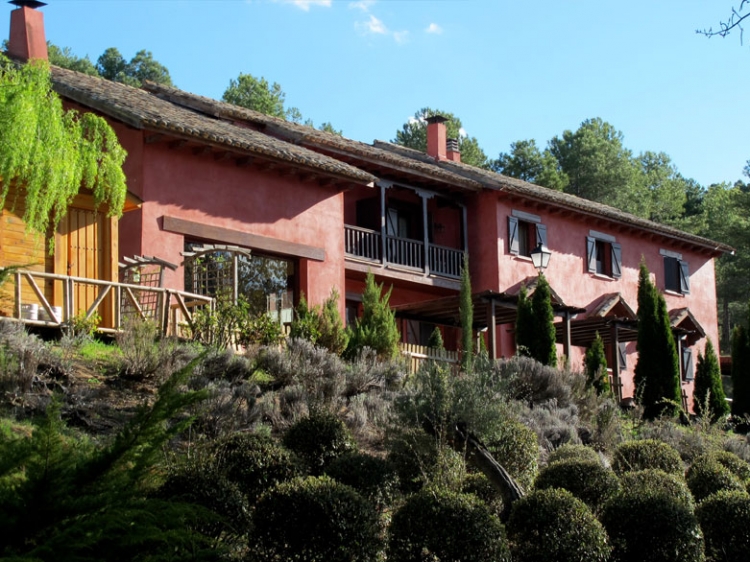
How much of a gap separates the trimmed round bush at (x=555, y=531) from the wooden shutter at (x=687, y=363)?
2454 cm

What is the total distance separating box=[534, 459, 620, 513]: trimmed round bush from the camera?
436 inches

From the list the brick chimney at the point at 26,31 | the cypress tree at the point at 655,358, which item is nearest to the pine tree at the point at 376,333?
the cypress tree at the point at 655,358

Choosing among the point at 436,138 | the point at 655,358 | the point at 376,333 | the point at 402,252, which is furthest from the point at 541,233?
the point at 376,333

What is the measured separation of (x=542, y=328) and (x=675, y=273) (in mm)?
14088

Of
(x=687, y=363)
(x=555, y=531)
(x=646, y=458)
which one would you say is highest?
(x=687, y=363)

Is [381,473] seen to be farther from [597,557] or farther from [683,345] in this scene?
[683,345]

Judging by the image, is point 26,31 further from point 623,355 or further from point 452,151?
point 623,355

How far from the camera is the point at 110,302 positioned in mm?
17125

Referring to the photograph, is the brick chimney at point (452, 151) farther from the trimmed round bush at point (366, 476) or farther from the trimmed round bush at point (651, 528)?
the trimmed round bush at point (366, 476)

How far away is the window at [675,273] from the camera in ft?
112

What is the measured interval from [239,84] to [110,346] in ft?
137

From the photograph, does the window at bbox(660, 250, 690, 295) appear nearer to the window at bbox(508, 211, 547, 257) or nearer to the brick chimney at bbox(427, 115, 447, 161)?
the window at bbox(508, 211, 547, 257)

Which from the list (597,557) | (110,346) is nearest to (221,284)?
(110,346)

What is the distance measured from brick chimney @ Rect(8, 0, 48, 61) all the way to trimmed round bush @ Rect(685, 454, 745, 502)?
47.1 feet
